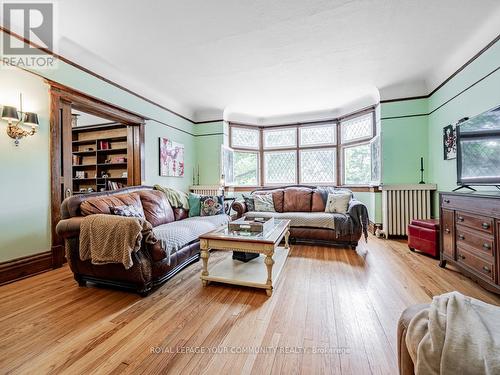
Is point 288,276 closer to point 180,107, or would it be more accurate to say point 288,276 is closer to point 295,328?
point 295,328

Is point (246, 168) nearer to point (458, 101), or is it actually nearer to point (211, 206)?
point (211, 206)

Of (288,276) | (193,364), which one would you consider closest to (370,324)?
(288,276)

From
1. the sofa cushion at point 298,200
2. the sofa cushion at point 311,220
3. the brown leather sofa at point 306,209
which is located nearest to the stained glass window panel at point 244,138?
the brown leather sofa at point 306,209

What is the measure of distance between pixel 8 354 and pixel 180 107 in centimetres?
437

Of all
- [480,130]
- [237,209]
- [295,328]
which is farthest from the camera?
[237,209]

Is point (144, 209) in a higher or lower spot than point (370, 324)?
higher

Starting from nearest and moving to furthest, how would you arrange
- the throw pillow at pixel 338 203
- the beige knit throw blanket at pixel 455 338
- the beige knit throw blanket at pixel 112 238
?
the beige knit throw blanket at pixel 455 338
the beige knit throw blanket at pixel 112 238
the throw pillow at pixel 338 203

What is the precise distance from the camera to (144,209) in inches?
107

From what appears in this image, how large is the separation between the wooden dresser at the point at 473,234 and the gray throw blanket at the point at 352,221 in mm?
867

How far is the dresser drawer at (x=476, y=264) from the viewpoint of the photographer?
1829 millimetres

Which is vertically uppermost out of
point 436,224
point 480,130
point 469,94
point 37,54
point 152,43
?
point 152,43

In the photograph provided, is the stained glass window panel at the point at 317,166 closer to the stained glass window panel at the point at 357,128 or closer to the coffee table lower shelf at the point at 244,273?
the stained glass window panel at the point at 357,128

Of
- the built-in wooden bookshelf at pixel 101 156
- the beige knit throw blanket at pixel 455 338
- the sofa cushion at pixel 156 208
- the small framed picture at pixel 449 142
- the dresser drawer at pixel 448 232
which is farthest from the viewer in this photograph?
the built-in wooden bookshelf at pixel 101 156

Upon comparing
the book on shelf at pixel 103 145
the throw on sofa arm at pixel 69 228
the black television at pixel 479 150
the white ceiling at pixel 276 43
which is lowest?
the throw on sofa arm at pixel 69 228
